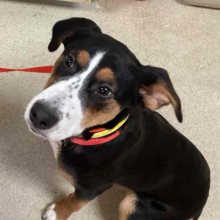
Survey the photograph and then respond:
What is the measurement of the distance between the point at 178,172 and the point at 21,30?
5.89 ft

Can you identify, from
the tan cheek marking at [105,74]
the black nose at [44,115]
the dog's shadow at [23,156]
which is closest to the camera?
the black nose at [44,115]

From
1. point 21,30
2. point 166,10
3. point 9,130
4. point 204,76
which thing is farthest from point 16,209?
point 166,10

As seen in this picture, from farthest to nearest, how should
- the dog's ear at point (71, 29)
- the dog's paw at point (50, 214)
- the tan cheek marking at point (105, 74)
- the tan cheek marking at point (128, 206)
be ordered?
1. the dog's paw at point (50, 214)
2. the tan cheek marking at point (128, 206)
3. the dog's ear at point (71, 29)
4. the tan cheek marking at point (105, 74)

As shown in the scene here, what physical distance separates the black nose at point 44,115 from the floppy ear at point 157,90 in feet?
1.41

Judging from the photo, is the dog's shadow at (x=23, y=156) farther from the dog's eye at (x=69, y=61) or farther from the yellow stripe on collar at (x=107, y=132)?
the dog's eye at (x=69, y=61)

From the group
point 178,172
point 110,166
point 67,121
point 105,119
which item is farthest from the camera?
point 178,172

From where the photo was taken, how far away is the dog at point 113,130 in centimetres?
121

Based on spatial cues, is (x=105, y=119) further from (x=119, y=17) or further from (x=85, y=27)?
(x=119, y=17)

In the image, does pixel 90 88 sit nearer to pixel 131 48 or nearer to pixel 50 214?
pixel 50 214

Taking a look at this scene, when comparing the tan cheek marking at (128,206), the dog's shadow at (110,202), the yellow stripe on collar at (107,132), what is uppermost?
the yellow stripe on collar at (107,132)

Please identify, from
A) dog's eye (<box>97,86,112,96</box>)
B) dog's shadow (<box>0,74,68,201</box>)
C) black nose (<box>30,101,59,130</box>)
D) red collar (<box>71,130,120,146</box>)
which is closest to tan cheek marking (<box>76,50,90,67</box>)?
dog's eye (<box>97,86,112,96</box>)

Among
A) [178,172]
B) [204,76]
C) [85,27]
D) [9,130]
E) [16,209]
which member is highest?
[85,27]

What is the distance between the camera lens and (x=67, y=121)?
3.88ft

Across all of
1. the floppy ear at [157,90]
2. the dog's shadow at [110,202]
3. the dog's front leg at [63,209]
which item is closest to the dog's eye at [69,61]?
the floppy ear at [157,90]
